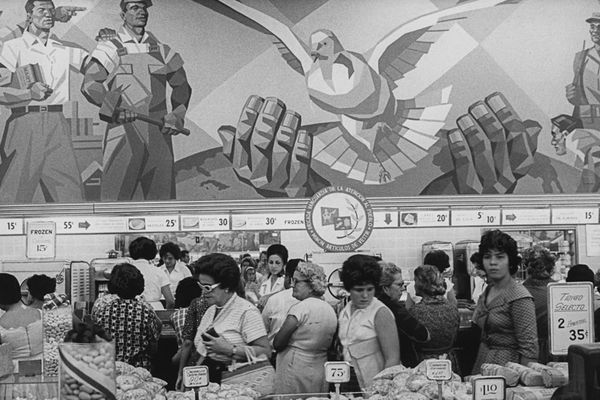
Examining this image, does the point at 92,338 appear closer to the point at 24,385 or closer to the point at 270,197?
the point at 24,385

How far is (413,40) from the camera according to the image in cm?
973

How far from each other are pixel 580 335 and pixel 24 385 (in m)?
2.33

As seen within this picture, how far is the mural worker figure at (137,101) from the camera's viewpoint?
370 inches

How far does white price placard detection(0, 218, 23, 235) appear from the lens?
926cm

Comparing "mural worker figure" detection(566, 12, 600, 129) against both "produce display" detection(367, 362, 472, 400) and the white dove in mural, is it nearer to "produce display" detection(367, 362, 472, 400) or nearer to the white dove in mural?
the white dove in mural

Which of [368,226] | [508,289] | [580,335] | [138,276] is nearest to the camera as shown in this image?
[580,335]

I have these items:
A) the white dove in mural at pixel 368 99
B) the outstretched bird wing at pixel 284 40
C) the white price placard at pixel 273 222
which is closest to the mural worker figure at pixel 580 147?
the white dove in mural at pixel 368 99

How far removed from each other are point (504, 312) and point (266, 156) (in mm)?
5323

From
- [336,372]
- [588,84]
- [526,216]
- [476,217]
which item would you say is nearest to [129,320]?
[336,372]

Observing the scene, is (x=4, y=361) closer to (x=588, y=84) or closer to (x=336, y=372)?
(x=336, y=372)

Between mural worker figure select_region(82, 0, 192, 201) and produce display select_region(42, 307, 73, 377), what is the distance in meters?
5.74

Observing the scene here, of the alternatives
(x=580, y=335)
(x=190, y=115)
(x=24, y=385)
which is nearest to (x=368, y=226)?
(x=190, y=115)

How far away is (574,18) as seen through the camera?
9859 mm

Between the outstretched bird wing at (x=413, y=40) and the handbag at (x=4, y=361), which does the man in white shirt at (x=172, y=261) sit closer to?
the outstretched bird wing at (x=413, y=40)
